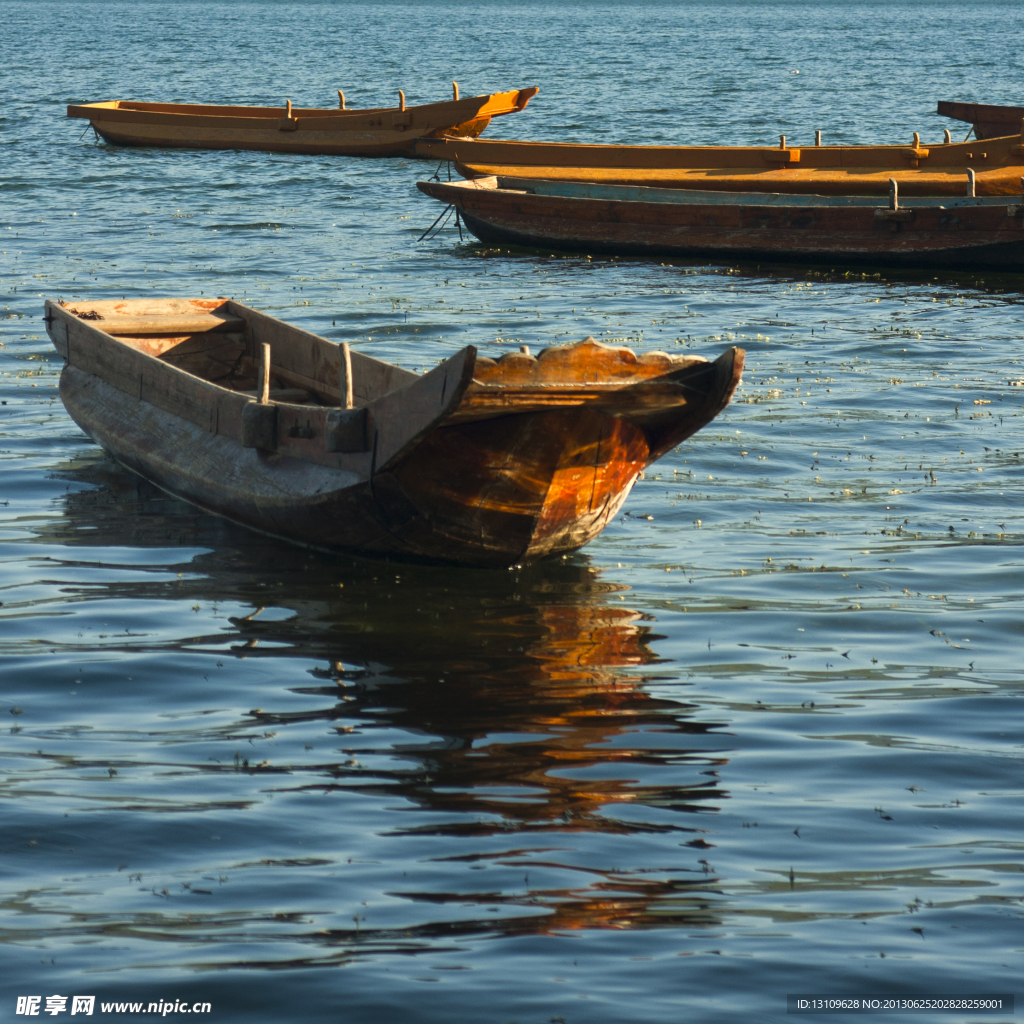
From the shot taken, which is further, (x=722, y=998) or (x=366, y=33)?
(x=366, y=33)

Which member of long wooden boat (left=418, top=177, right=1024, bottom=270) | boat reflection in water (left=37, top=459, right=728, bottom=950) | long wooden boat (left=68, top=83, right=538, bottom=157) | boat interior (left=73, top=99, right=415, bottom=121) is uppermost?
boat interior (left=73, top=99, right=415, bottom=121)

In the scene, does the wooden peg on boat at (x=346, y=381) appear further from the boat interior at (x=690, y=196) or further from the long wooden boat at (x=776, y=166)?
the long wooden boat at (x=776, y=166)

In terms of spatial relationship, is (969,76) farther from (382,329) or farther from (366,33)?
(366,33)

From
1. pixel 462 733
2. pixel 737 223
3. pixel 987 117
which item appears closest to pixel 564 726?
pixel 462 733

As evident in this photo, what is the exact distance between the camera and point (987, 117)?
2766cm

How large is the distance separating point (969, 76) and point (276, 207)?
40226mm

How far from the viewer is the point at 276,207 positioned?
90.9ft

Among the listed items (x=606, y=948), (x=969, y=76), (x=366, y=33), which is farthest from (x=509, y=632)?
(x=366, y=33)

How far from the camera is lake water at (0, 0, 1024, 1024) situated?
199 inches

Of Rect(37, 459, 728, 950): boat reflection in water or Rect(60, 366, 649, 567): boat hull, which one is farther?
Rect(60, 366, 649, 567): boat hull

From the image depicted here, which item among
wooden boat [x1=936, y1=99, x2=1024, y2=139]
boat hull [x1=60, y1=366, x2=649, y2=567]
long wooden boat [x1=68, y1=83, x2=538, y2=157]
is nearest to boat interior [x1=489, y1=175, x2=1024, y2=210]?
wooden boat [x1=936, y1=99, x2=1024, y2=139]

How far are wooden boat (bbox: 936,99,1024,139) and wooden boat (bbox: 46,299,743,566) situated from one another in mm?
20155

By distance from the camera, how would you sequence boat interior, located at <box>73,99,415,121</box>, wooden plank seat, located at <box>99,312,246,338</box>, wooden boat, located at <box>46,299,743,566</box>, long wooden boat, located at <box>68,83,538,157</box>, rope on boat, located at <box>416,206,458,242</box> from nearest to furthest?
wooden boat, located at <box>46,299,743,566</box> → wooden plank seat, located at <box>99,312,246,338</box> → rope on boat, located at <box>416,206,458,242</box> → long wooden boat, located at <box>68,83,538,157</box> → boat interior, located at <box>73,99,415,121</box>

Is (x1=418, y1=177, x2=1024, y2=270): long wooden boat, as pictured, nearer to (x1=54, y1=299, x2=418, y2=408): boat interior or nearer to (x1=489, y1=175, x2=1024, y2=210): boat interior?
(x1=489, y1=175, x2=1024, y2=210): boat interior
